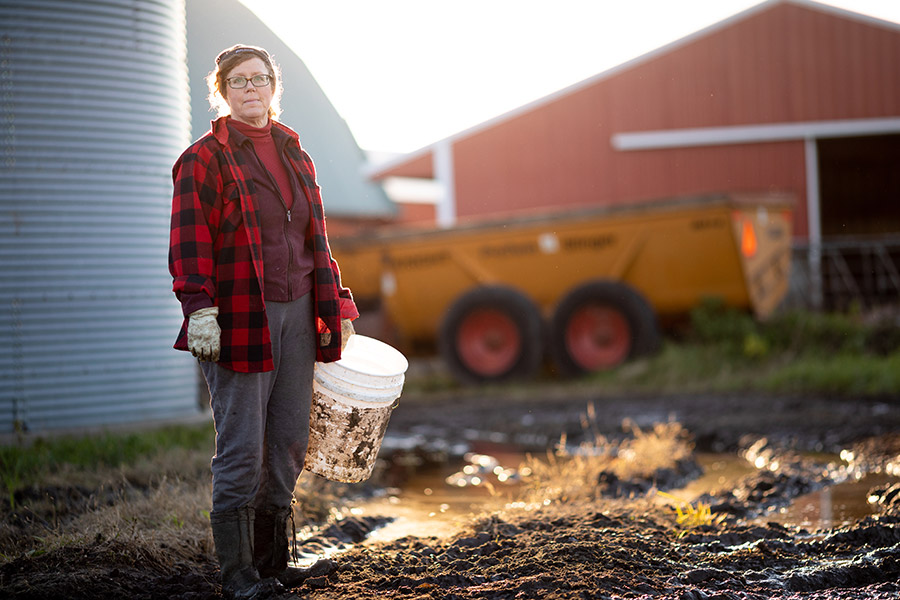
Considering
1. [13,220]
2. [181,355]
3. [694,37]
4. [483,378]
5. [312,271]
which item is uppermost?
[694,37]

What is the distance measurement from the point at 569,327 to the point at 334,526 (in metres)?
5.96

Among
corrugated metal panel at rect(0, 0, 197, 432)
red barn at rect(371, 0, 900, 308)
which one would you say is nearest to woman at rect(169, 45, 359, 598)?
corrugated metal panel at rect(0, 0, 197, 432)

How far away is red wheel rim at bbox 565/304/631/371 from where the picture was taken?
9.76 metres

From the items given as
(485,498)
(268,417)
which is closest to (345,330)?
(268,417)

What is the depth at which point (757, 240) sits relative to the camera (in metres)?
9.61

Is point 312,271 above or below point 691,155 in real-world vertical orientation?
below

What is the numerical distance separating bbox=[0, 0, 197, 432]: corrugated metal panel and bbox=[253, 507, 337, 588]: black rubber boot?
3.08m

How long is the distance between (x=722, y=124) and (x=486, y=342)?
6.33 m

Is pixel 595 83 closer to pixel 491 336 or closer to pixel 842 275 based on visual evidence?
pixel 842 275

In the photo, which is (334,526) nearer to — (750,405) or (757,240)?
(750,405)

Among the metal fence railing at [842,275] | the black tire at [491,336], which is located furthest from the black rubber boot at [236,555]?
the metal fence railing at [842,275]

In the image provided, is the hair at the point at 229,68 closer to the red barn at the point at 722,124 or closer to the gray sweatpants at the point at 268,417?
the gray sweatpants at the point at 268,417

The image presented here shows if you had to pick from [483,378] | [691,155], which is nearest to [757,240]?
[483,378]

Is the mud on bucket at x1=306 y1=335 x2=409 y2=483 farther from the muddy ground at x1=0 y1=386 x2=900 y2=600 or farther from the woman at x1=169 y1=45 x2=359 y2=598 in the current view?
the muddy ground at x1=0 y1=386 x2=900 y2=600
